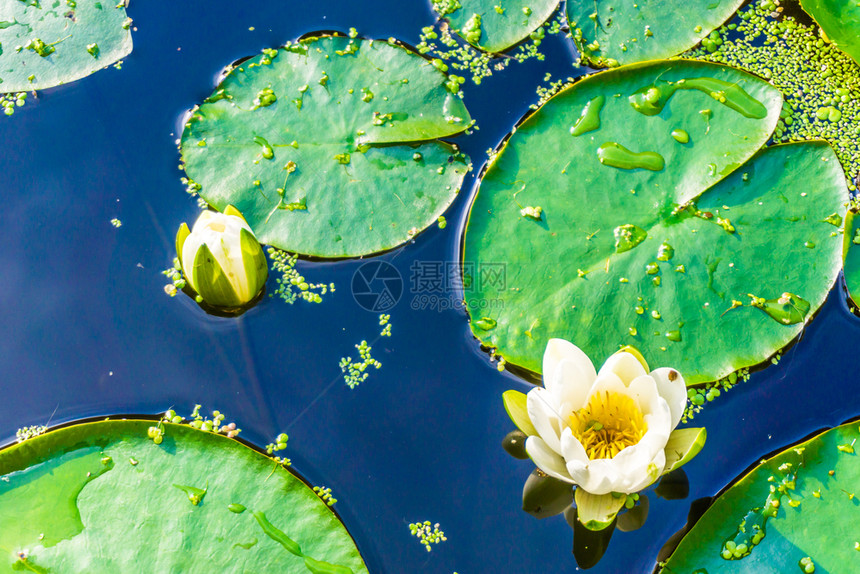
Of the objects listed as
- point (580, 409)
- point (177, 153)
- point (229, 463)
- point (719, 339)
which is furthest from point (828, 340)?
point (177, 153)

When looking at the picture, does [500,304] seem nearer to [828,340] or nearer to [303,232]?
[303,232]

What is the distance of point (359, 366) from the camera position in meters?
2.64

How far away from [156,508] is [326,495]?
630 mm

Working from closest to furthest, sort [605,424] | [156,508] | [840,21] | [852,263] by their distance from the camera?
[156,508]
[605,424]
[852,263]
[840,21]

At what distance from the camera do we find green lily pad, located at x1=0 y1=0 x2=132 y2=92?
121 inches

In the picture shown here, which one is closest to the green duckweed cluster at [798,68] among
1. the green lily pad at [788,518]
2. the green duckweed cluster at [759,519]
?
the green lily pad at [788,518]

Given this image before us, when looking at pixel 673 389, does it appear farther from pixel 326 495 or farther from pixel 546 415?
pixel 326 495

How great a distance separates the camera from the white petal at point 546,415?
2125 millimetres

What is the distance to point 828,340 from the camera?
2629mm

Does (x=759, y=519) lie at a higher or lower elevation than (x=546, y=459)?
lower

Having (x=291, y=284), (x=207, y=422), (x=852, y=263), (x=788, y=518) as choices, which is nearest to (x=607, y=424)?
(x=788, y=518)

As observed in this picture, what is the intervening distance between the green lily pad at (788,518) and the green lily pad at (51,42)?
3651 millimetres

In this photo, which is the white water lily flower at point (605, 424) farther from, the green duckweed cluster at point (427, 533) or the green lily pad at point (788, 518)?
the green duckweed cluster at point (427, 533)

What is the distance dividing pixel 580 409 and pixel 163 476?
63.5 inches
